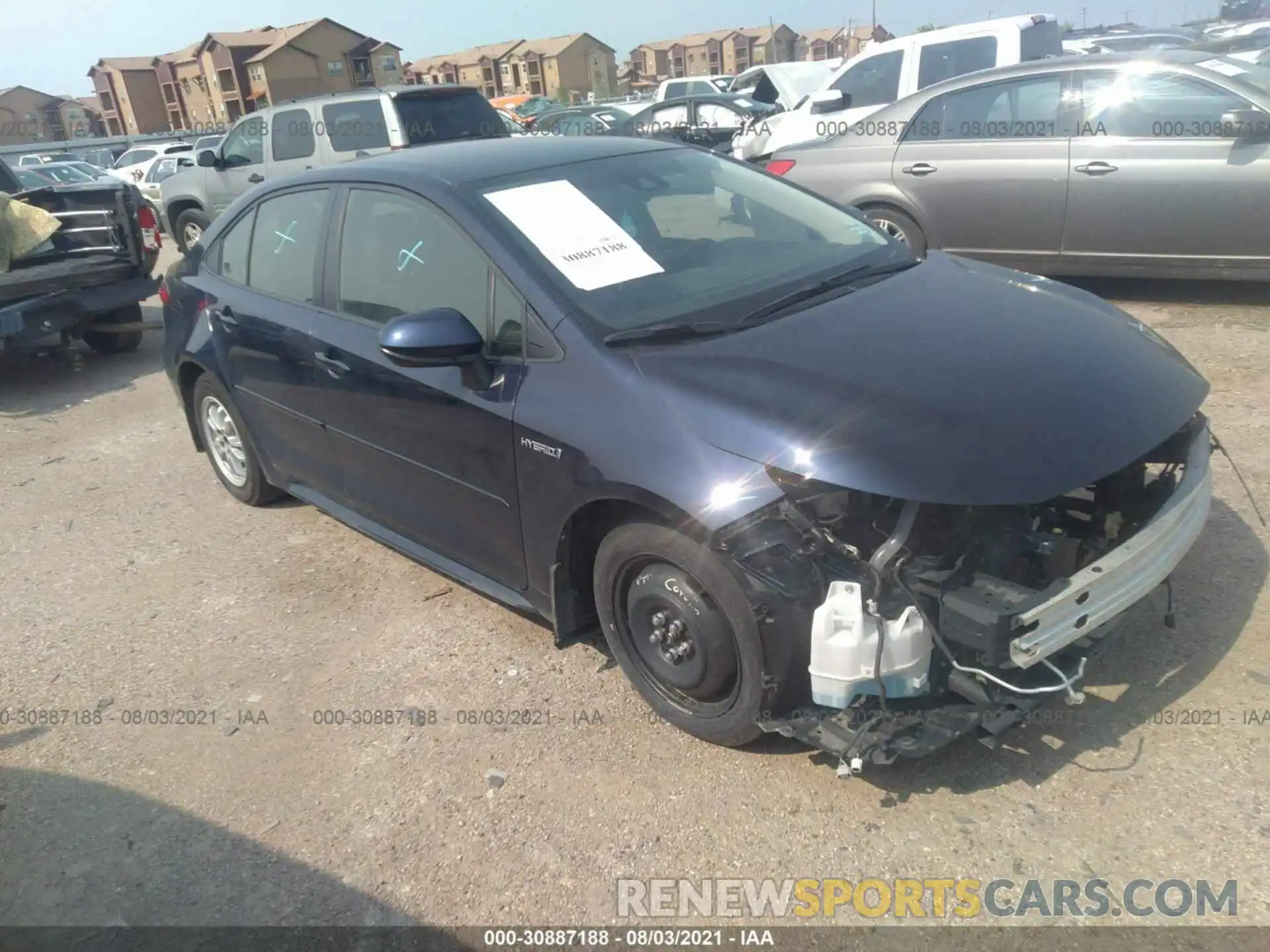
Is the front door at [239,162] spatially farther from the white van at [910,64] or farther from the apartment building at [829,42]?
the apartment building at [829,42]

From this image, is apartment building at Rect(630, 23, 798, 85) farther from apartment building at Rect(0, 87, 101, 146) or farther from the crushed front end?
the crushed front end

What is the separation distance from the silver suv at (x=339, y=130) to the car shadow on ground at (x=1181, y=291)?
6098 millimetres

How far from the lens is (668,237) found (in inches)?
135

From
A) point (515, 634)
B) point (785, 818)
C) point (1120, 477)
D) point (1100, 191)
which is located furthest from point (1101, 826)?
point (1100, 191)

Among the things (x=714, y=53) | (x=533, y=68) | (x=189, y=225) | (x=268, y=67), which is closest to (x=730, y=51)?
(x=714, y=53)

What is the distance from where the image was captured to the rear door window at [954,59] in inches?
374

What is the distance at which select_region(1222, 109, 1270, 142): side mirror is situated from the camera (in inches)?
225

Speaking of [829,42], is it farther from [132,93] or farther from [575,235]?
[575,235]

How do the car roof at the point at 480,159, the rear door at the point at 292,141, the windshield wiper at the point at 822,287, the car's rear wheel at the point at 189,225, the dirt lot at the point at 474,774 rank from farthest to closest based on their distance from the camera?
the car's rear wheel at the point at 189,225 → the rear door at the point at 292,141 → the car roof at the point at 480,159 → the windshield wiper at the point at 822,287 → the dirt lot at the point at 474,774

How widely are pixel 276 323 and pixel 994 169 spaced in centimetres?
500

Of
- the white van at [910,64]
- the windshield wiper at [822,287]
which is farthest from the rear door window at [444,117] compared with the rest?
the windshield wiper at [822,287]

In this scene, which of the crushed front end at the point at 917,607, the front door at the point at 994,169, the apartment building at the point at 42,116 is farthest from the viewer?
the apartment building at the point at 42,116

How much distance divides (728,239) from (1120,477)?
155 cm

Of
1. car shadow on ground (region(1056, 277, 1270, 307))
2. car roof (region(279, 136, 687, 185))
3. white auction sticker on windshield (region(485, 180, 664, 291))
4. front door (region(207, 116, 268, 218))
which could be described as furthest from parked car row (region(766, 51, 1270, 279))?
front door (region(207, 116, 268, 218))
